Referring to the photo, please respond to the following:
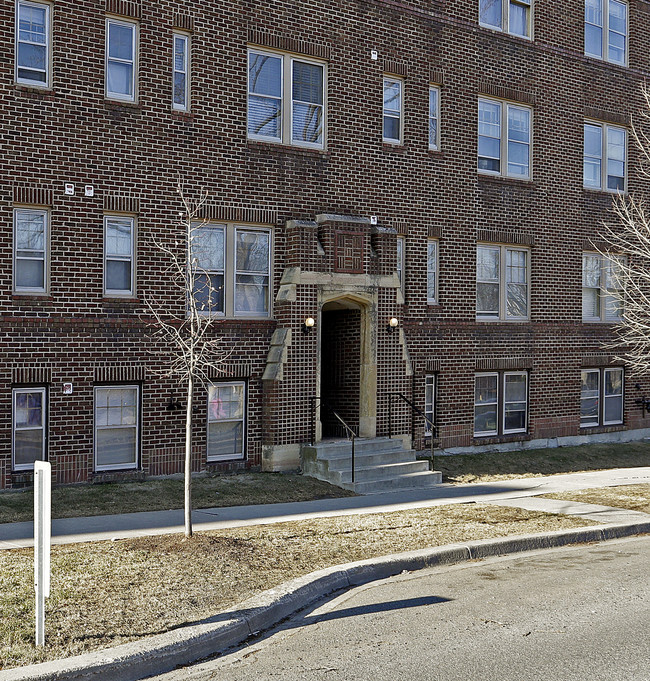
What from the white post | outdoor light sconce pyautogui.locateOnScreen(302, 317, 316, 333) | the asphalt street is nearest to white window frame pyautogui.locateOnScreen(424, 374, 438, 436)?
outdoor light sconce pyautogui.locateOnScreen(302, 317, 316, 333)

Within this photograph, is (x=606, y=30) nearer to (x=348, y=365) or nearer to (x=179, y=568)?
(x=348, y=365)

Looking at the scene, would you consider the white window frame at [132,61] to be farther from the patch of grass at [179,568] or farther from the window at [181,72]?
the patch of grass at [179,568]

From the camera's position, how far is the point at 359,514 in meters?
12.8

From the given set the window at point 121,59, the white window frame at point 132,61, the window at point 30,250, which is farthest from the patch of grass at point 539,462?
the window at point 121,59

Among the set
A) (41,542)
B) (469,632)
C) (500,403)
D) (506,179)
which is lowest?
(469,632)

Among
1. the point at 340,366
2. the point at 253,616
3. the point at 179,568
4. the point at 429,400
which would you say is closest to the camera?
the point at 253,616

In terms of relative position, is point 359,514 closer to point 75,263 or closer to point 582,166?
point 75,263

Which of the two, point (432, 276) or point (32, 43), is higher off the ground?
point (32, 43)

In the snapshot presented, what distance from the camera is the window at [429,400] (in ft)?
61.7

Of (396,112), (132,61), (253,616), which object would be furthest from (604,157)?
(253,616)

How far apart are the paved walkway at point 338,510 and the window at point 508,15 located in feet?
35.1

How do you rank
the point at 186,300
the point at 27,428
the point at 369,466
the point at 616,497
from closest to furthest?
1. the point at 27,428
2. the point at 616,497
3. the point at 186,300
4. the point at 369,466

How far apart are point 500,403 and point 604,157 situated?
7411mm

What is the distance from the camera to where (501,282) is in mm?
20484
